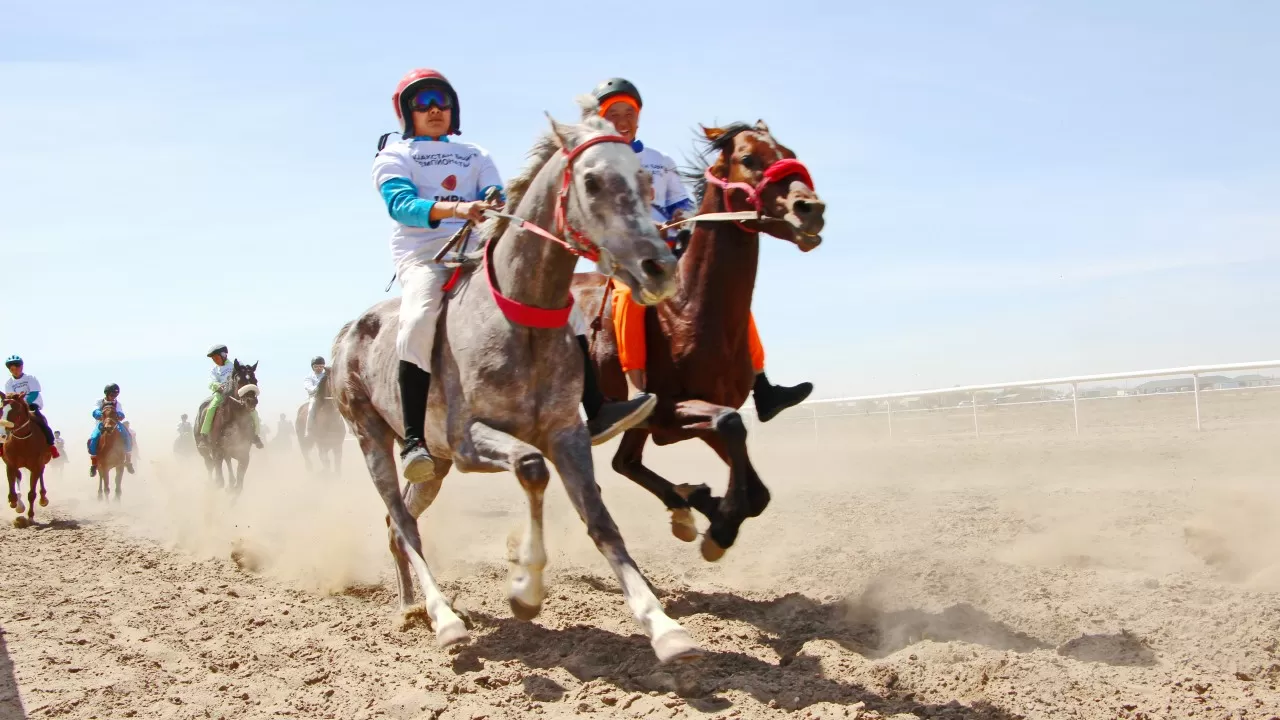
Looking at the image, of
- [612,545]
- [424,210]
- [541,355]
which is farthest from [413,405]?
[612,545]

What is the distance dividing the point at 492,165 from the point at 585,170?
1.83 meters

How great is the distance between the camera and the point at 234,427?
18.0 meters

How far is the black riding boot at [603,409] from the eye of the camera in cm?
535

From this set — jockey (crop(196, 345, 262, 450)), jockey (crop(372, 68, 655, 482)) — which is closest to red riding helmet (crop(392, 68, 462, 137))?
jockey (crop(372, 68, 655, 482))

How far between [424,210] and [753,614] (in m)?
3.10

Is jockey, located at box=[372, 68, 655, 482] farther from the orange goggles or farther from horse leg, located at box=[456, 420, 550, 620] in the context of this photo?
the orange goggles

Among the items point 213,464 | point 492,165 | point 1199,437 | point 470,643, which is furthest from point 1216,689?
point 213,464

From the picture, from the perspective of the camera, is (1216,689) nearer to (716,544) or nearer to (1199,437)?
(716,544)

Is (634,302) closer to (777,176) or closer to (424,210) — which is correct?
(777,176)

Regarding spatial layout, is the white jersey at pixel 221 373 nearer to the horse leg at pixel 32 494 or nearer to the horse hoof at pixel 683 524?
the horse leg at pixel 32 494

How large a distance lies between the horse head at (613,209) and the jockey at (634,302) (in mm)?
1818

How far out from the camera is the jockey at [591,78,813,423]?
661 cm

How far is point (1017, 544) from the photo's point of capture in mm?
7770

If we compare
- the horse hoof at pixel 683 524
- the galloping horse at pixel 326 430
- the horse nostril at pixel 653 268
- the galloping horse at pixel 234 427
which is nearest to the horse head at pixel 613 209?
the horse nostril at pixel 653 268
